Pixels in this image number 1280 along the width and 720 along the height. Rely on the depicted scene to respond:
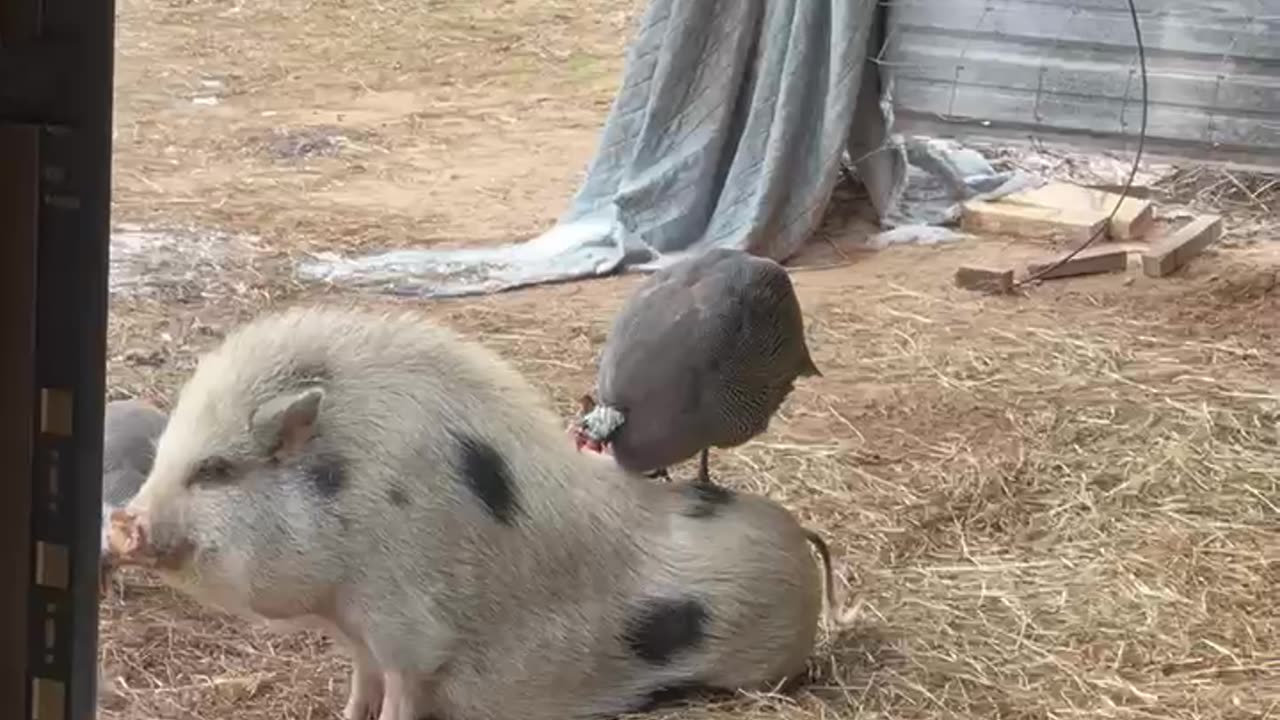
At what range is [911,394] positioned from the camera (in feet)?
13.4

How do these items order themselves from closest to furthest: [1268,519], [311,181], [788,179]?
[1268,519], [788,179], [311,181]

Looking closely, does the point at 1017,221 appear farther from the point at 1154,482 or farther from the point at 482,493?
the point at 482,493

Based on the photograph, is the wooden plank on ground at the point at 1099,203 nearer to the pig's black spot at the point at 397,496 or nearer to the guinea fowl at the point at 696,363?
the guinea fowl at the point at 696,363

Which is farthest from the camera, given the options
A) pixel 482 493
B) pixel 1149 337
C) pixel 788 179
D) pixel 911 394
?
pixel 788 179

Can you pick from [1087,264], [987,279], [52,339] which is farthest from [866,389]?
[52,339]

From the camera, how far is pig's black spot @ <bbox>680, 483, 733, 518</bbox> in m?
2.45

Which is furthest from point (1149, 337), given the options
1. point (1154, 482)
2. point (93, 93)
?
point (93, 93)

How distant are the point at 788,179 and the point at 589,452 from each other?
3.03 m

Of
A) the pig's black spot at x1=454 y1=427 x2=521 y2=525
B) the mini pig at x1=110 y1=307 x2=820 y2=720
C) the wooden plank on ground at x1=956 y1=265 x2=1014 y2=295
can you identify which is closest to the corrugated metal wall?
the wooden plank on ground at x1=956 y1=265 x2=1014 y2=295

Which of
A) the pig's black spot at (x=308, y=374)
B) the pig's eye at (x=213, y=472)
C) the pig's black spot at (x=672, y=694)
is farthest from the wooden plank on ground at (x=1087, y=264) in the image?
the pig's eye at (x=213, y=472)

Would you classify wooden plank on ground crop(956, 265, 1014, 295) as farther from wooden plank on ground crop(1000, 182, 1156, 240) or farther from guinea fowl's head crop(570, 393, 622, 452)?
guinea fowl's head crop(570, 393, 622, 452)

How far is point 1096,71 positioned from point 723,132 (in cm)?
115

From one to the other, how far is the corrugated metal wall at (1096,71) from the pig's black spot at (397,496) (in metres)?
3.74

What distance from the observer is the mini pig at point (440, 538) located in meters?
2.13
